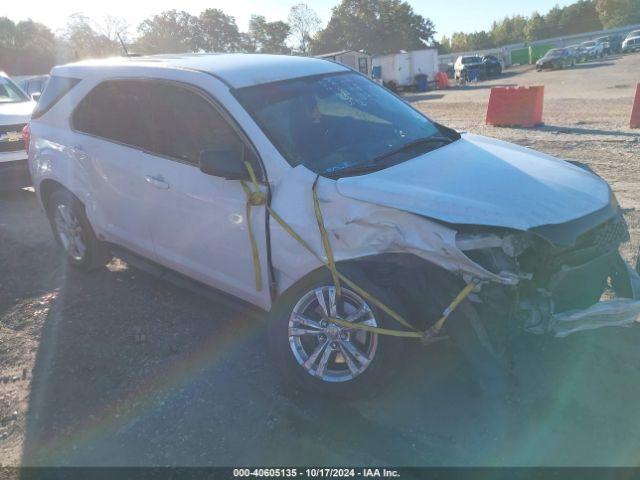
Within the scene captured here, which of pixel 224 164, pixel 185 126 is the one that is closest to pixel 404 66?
pixel 185 126

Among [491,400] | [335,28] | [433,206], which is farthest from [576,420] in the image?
[335,28]

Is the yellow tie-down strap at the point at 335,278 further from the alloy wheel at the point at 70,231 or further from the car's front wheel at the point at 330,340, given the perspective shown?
the alloy wheel at the point at 70,231

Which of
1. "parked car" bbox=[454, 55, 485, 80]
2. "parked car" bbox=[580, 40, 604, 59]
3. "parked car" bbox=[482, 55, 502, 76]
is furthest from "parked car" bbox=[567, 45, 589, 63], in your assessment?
"parked car" bbox=[454, 55, 485, 80]

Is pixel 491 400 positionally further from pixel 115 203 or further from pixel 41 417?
pixel 115 203

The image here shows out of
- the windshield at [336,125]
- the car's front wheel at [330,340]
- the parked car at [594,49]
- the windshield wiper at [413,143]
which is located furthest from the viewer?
the parked car at [594,49]

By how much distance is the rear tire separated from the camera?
479 cm

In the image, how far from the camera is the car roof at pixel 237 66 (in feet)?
11.9

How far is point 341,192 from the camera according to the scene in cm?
293

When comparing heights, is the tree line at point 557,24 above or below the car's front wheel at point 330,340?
above

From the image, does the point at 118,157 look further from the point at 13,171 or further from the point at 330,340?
the point at 13,171

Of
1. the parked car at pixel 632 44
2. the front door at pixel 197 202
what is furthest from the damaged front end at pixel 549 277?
the parked car at pixel 632 44

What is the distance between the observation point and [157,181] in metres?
3.77

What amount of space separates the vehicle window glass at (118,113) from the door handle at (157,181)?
0.86 feet

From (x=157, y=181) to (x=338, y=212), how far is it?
1531mm
